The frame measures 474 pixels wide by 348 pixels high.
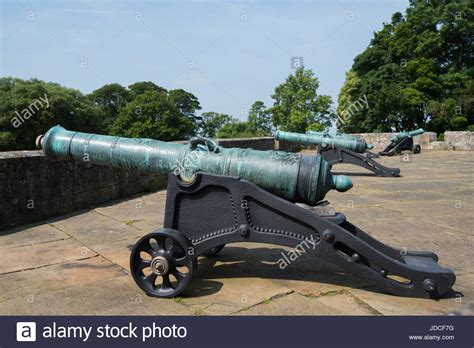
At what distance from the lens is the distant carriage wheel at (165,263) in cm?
304

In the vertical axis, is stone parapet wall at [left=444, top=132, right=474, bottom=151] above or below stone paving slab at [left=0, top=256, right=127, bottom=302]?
above

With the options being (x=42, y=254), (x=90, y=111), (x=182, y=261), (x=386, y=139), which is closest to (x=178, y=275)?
(x=182, y=261)

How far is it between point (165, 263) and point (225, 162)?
0.82 m

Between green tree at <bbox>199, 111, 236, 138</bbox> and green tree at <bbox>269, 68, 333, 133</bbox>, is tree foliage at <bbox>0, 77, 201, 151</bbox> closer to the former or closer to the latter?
green tree at <bbox>199, 111, 236, 138</bbox>

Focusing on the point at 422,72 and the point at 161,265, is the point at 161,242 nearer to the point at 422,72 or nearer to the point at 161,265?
the point at 161,265

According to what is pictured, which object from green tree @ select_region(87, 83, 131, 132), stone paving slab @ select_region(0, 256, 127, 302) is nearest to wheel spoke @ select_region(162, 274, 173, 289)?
stone paving slab @ select_region(0, 256, 127, 302)

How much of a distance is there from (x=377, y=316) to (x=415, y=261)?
0.85m

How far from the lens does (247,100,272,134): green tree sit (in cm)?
4478

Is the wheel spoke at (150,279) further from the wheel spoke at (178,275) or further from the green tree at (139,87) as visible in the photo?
the green tree at (139,87)

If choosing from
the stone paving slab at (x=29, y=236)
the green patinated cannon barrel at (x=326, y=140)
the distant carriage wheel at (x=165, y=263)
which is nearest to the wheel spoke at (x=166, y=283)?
the distant carriage wheel at (x=165, y=263)

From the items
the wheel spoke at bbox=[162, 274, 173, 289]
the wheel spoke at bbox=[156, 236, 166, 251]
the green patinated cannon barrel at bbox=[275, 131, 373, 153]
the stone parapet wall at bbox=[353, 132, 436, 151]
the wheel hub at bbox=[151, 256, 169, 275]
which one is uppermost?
the stone parapet wall at bbox=[353, 132, 436, 151]

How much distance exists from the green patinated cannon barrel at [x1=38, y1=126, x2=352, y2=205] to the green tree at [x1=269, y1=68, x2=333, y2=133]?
3608 cm

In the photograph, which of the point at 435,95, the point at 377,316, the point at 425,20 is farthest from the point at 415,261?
the point at 425,20

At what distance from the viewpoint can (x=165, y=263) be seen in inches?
120
